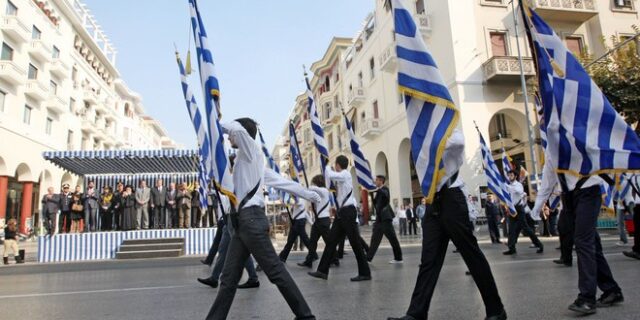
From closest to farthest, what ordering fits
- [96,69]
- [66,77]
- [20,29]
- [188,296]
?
[188,296], [20,29], [66,77], [96,69]

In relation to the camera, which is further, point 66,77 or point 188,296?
point 66,77

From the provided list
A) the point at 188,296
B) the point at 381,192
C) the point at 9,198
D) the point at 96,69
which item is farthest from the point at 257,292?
the point at 96,69

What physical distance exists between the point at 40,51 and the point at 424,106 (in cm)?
3141

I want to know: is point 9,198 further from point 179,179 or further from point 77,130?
point 179,179

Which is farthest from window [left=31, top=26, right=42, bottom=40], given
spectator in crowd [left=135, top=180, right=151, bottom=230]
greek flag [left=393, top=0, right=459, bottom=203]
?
greek flag [left=393, top=0, right=459, bottom=203]

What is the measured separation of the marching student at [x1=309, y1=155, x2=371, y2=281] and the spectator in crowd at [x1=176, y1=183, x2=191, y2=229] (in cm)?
998

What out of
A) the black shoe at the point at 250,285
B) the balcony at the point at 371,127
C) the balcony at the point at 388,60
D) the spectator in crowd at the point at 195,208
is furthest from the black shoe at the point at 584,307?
the balcony at the point at 371,127

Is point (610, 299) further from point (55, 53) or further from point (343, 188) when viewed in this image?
point (55, 53)

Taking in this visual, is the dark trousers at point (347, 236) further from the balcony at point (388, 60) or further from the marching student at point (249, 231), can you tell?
the balcony at point (388, 60)

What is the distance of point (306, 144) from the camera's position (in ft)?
172

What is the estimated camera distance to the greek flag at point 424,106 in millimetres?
3889

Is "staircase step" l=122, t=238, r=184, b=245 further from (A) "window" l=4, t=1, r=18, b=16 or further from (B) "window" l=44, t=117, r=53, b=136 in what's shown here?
(B) "window" l=44, t=117, r=53, b=136

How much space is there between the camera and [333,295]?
5.40 metres

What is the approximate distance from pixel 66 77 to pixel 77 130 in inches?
197
